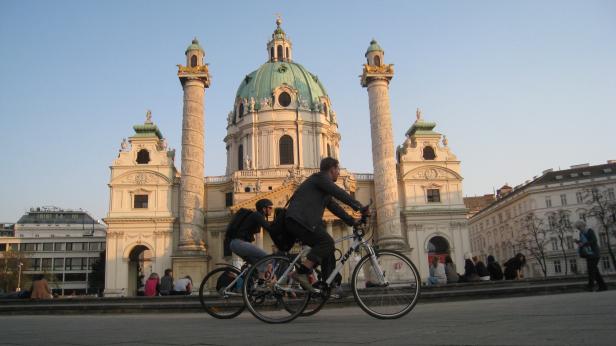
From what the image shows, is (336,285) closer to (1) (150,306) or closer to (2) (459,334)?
(2) (459,334)

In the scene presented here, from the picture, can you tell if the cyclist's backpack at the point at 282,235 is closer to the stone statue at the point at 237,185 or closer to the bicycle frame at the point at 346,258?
the bicycle frame at the point at 346,258

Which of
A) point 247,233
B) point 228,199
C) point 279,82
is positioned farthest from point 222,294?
point 279,82

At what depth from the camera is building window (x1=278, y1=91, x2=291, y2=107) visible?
57000mm

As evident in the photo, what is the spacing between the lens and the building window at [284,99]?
187 ft

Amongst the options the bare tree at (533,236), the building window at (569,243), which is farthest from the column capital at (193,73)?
the building window at (569,243)

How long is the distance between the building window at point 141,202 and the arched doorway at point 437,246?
25.8 metres

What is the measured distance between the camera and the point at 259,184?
1916 inches

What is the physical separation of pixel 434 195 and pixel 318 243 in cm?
4407

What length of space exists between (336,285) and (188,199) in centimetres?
3583

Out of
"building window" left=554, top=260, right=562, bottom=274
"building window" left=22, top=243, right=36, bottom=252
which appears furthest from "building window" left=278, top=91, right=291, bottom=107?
"building window" left=22, top=243, right=36, bottom=252

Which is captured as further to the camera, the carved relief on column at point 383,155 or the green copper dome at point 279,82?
the green copper dome at point 279,82

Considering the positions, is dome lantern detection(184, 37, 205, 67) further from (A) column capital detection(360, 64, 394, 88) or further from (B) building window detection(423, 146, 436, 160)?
(B) building window detection(423, 146, 436, 160)

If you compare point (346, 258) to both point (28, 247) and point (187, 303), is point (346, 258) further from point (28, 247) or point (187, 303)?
point (28, 247)

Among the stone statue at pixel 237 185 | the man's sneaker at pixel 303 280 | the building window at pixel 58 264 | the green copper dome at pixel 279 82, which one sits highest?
the green copper dome at pixel 279 82
